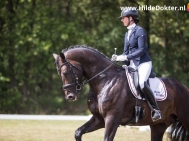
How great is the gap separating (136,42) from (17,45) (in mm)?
14720

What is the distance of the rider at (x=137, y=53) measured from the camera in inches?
328

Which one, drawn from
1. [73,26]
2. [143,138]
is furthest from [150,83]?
[73,26]

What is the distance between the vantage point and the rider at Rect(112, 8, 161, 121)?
27.3 ft

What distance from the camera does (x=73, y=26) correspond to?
23.2m

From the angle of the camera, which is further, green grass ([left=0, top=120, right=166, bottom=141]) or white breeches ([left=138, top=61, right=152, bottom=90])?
green grass ([left=0, top=120, right=166, bottom=141])

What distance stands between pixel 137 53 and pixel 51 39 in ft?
49.1

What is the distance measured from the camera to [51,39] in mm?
22891

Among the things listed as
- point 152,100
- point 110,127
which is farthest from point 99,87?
point 152,100

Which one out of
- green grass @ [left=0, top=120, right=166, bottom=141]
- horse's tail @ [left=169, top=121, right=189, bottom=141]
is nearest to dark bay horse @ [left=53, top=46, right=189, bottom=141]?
horse's tail @ [left=169, top=121, right=189, bottom=141]

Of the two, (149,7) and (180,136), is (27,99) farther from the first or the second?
(180,136)

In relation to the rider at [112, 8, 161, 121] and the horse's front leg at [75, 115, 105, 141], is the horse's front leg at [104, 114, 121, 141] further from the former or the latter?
the rider at [112, 8, 161, 121]

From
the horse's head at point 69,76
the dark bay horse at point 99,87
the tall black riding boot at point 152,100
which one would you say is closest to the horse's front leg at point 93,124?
the dark bay horse at point 99,87

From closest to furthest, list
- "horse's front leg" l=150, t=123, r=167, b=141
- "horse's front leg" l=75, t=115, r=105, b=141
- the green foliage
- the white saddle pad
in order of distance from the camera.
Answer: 1. "horse's front leg" l=75, t=115, r=105, b=141
2. the white saddle pad
3. "horse's front leg" l=150, t=123, r=167, b=141
4. the green foliage

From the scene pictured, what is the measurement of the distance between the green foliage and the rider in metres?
13.2
